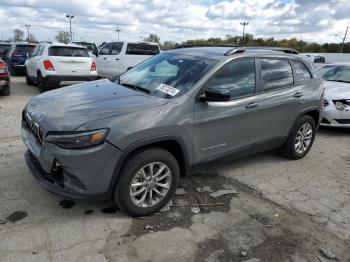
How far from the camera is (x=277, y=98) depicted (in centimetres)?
481

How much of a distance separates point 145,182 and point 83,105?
1.02 m

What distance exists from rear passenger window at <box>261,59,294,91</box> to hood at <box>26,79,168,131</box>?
5.73 feet

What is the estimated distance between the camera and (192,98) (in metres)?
3.78

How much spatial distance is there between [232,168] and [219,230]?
1725 millimetres

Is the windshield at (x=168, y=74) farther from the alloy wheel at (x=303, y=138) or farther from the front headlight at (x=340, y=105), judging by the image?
the front headlight at (x=340, y=105)

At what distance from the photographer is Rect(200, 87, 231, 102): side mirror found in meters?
3.70

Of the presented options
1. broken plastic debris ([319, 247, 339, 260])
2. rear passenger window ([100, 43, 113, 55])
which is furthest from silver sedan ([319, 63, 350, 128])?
rear passenger window ([100, 43, 113, 55])

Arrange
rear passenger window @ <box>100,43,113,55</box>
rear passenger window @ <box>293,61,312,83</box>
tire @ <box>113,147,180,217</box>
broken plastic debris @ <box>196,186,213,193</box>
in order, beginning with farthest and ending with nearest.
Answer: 1. rear passenger window @ <box>100,43,113,55</box>
2. rear passenger window @ <box>293,61,312,83</box>
3. broken plastic debris @ <box>196,186,213,193</box>
4. tire @ <box>113,147,180,217</box>

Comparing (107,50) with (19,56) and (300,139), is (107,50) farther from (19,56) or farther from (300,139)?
(300,139)

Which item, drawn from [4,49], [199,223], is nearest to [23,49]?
[4,49]

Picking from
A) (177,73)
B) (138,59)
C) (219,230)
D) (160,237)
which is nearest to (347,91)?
(177,73)

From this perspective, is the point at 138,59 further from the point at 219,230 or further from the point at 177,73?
the point at 219,230

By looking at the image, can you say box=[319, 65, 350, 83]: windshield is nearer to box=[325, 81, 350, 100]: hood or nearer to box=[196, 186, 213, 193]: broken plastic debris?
box=[325, 81, 350, 100]: hood

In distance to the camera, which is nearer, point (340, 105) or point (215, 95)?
point (215, 95)
